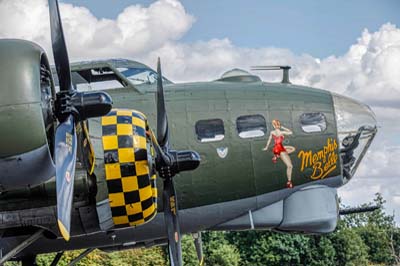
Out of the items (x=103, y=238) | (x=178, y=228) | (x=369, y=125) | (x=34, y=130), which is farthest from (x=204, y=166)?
(x=34, y=130)

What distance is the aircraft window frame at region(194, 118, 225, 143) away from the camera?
978 cm

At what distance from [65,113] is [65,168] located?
567 millimetres

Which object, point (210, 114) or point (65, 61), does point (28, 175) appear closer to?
point (65, 61)

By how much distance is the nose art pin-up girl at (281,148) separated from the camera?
9.95 metres

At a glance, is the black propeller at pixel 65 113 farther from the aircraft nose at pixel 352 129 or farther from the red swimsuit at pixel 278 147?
the aircraft nose at pixel 352 129

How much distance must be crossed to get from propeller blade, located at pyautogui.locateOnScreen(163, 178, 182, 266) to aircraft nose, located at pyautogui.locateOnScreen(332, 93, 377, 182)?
2733 millimetres

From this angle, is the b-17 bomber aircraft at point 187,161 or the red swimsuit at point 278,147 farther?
the red swimsuit at point 278,147

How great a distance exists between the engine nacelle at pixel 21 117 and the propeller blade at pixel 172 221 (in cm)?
258

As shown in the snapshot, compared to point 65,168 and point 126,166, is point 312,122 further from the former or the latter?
point 65,168

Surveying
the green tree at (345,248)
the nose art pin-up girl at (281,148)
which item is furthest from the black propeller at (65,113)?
the green tree at (345,248)

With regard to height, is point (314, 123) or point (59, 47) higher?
point (59, 47)

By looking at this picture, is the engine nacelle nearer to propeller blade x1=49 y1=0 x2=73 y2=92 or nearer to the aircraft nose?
propeller blade x1=49 y1=0 x2=73 y2=92

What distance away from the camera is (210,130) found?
9.84 m

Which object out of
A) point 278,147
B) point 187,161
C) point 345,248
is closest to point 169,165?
point 187,161
